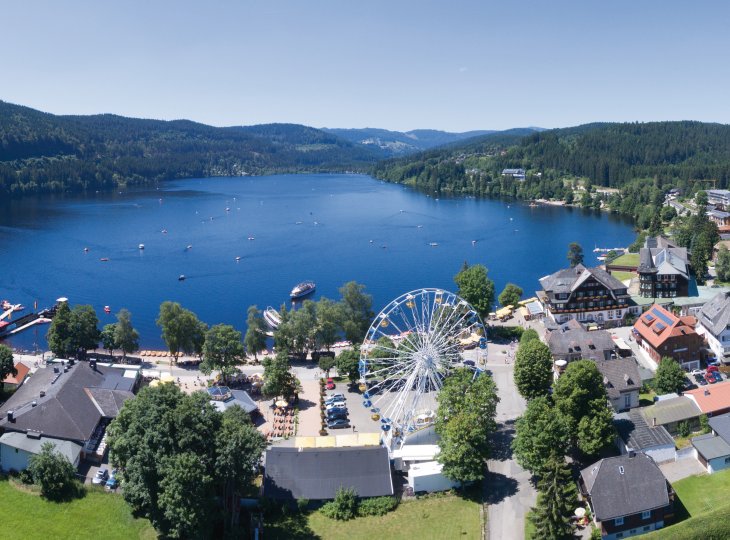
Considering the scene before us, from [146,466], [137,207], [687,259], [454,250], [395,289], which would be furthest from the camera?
[137,207]

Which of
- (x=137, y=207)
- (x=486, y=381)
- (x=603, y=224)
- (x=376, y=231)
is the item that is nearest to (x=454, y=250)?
(x=376, y=231)

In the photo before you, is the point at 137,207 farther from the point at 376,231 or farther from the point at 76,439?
the point at 76,439

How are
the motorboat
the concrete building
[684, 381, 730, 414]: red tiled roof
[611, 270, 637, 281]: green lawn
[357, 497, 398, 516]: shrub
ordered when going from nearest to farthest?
[357, 497, 398, 516]: shrub < the concrete building < [684, 381, 730, 414]: red tiled roof < the motorboat < [611, 270, 637, 281]: green lawn

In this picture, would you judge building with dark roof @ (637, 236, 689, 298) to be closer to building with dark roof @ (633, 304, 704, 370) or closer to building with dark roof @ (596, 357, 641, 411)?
building with dark roof @ (633, 304, 704, 370)

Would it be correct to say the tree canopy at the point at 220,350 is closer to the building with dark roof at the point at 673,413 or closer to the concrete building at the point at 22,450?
the concrete building at the point at 22,450

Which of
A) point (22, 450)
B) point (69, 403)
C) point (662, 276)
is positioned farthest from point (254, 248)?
point (22, 450)

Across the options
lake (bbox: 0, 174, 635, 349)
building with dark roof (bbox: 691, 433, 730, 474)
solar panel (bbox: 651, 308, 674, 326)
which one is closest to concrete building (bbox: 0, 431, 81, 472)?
lake (bbox: 0, 174, 635, 349)
